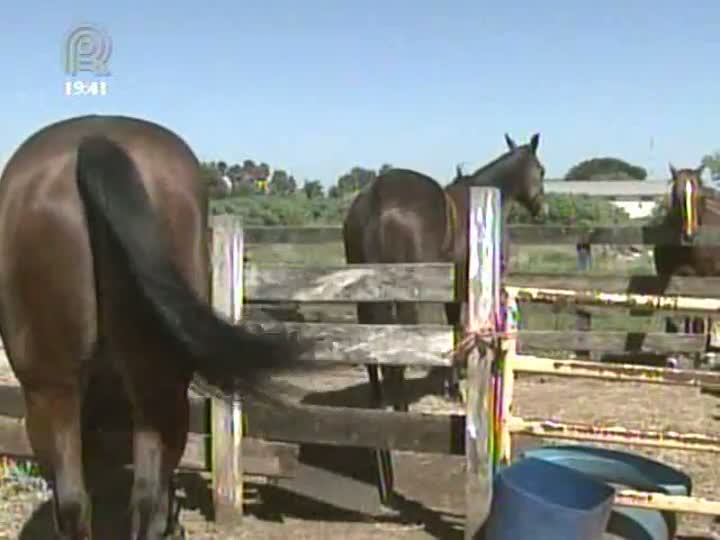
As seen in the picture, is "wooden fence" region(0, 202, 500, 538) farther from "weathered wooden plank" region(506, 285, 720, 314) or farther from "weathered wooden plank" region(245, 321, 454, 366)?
"weathered wooden plank" region(506, 285, 720, 314)

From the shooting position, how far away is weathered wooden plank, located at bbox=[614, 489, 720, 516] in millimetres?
3682

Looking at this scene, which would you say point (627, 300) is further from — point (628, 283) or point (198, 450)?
point (628, 283)

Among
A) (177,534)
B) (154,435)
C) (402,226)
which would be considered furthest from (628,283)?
(154,435)

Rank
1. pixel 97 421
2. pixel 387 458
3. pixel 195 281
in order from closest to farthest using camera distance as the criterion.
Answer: pixel 195 281 < pixel 97 421 < pixel 387 458

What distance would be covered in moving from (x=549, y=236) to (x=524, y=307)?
4.89 ft

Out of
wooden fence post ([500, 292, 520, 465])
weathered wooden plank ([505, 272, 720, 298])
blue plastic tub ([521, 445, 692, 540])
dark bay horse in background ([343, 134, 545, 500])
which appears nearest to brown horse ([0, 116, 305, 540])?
wooden fence post ([500, 292, 520, 465])

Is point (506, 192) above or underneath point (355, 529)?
above

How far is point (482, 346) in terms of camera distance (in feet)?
13.3

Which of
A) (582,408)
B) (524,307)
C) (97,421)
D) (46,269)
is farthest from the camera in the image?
(524,307)

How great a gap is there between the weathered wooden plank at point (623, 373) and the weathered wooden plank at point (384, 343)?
441mm

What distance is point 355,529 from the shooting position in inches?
180

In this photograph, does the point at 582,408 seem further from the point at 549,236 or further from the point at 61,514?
the point at 61,514

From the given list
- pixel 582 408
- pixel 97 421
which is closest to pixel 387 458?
pixel 97 421

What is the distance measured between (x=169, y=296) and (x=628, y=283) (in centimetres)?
637
